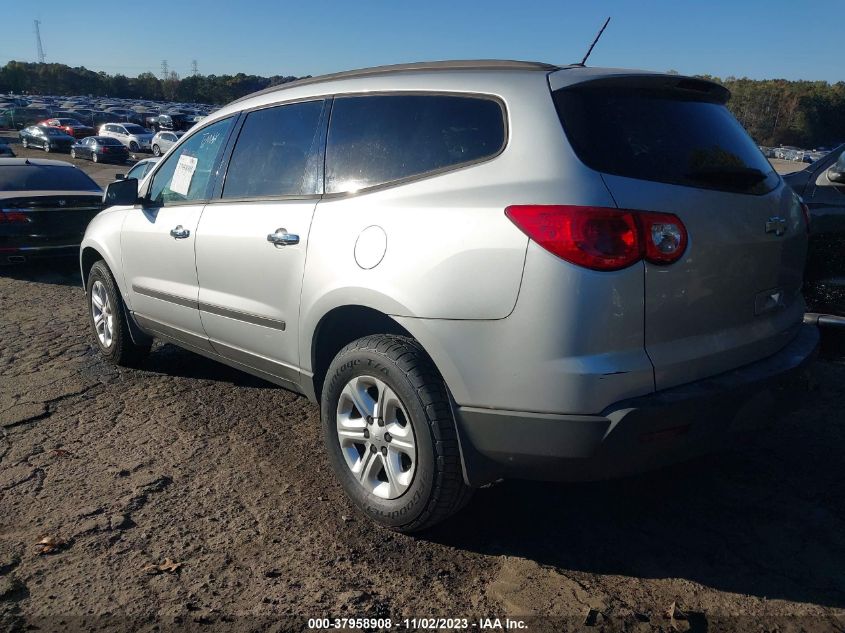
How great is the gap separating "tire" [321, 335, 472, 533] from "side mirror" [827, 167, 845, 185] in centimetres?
434

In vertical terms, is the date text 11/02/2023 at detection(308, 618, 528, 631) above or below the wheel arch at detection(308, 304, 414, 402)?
below

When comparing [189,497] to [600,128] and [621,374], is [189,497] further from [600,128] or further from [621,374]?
[600,128]

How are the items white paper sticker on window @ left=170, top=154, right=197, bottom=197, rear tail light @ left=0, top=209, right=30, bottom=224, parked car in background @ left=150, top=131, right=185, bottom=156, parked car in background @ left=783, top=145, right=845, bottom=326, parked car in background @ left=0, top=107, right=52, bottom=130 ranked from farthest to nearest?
parked car in background @ left=0, top=107, right=52, bottom=130 < parked car in background @ left=150, top=131, right=185, bottom=156 < rear tail light @ left=0, top=209, right=30, bottom=224 < parked car in background @ left=783, top=145, right=845, bottom=326 < white paper sticker on window @ left=170, top=154, right=197, bottom=197

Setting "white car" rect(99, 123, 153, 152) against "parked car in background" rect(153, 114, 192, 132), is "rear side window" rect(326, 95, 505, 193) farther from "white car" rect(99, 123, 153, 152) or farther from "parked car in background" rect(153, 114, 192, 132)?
"parked car in background" rect(153, 114, 192, 132)

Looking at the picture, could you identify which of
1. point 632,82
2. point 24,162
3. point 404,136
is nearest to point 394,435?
point 404,136

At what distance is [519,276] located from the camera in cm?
248

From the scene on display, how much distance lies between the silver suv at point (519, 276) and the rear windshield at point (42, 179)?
6.80m

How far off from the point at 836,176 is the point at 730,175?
3.39 meters

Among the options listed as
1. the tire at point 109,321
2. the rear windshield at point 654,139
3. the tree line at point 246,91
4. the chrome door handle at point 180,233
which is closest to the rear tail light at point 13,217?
the tire at point 109,321

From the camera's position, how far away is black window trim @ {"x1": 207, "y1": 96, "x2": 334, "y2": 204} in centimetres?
346

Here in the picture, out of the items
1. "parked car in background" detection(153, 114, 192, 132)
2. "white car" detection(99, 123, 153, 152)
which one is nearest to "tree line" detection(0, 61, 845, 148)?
"parked car in background" detection(153, 114, 192, 132)

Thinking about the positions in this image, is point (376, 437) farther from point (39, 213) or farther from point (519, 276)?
point (39, 213)

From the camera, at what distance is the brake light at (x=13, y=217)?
8328 mm

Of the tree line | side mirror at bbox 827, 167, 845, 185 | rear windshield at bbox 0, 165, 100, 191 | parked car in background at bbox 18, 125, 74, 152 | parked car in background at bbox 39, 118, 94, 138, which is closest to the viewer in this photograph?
side mirror at bbox 827, 167, 845, 185
